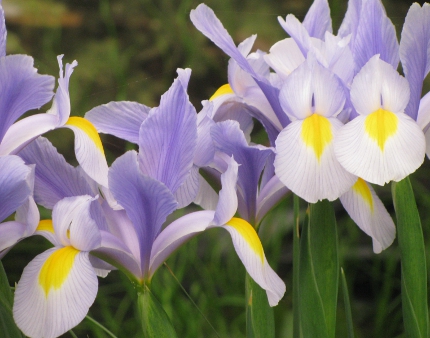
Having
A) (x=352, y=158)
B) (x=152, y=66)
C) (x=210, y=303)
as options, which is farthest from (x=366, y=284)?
(x=352, y=158)

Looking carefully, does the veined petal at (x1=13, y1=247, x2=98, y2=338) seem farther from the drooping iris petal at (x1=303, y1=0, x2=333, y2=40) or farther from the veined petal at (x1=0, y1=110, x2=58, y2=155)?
the drooping iris petal at (x1=303, y1=0, x2=333, y2=40)

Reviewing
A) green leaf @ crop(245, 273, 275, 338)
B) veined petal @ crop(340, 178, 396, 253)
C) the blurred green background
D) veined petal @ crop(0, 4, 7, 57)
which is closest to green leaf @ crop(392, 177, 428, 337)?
veined petal @ crop(340, 178, 396, 253)

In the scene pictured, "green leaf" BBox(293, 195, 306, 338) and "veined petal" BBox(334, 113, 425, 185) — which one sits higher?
"veined petal" BBox(334, 113, 425, 185)

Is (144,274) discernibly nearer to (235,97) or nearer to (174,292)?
(235,97)

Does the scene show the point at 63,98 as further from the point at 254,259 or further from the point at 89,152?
the point at 254,259

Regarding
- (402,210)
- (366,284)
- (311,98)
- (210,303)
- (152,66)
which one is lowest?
(366,284)

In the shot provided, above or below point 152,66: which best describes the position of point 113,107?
above
